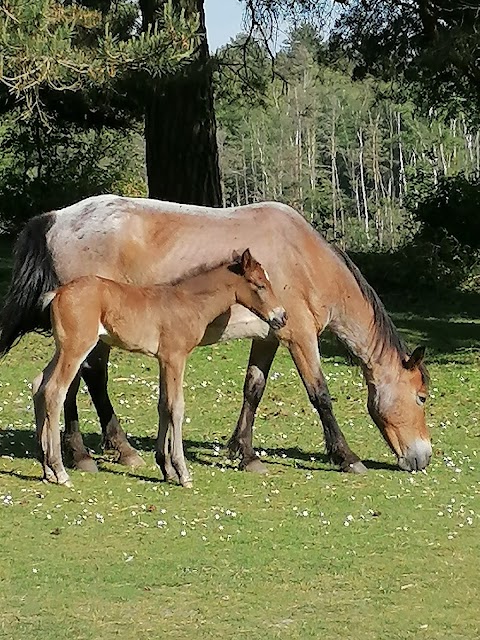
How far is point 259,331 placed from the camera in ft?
27.6

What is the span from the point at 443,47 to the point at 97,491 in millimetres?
8476

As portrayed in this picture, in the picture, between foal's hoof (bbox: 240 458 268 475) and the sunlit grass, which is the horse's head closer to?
the sunlit grass

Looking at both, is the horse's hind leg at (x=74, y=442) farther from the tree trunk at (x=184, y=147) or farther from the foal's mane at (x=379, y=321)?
the tree trunk at (x=184, y=147)

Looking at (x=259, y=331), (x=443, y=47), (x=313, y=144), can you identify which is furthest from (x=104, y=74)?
(x=313, y=144)

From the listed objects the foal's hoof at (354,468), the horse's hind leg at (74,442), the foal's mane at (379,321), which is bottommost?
the foal's hoof at (354,468)

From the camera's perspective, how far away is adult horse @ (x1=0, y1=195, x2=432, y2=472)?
8.23m

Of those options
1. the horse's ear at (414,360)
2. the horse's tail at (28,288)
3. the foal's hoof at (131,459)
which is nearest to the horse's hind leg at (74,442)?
the foal's hoof at (131,459)

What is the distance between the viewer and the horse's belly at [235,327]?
322 inches

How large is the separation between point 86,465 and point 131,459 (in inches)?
16.7

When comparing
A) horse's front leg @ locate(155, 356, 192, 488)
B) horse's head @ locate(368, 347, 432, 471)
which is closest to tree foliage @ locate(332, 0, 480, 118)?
horse's head @ locate(368, 347, 432, 471)

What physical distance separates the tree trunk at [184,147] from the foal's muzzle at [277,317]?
349 inches

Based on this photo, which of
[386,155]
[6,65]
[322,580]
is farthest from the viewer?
[386,155]

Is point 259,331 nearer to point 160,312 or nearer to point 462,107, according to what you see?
point 160,312

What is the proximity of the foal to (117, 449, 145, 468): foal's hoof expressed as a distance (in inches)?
27.3
